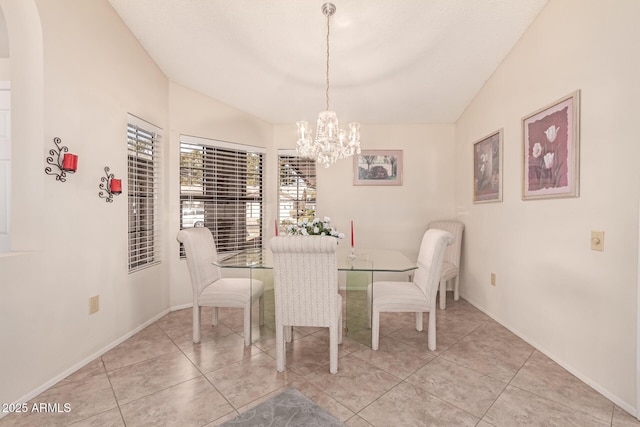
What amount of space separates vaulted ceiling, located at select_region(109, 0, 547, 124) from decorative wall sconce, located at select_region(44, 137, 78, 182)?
137 cm

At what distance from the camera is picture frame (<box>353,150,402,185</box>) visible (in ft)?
13.4

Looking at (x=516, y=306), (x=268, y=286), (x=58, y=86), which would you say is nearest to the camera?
(x=58, y=86)

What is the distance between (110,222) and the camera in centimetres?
242

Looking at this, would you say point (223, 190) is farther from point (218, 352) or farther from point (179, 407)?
point (179, 407)

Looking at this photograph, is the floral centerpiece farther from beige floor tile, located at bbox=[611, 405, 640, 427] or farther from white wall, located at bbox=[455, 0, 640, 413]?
beige floor tile, located at bbox=[611, 405, 640, 427]

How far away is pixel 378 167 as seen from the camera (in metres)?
4.09

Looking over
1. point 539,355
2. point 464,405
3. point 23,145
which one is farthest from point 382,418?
point 23,145

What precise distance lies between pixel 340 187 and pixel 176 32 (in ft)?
8.52

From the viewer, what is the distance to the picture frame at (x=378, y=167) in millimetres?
4078

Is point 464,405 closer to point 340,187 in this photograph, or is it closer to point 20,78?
point 340,187

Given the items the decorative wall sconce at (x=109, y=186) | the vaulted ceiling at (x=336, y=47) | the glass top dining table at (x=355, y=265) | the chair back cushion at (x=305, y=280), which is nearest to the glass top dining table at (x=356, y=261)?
the glass top dining table at (x=355, y=265)

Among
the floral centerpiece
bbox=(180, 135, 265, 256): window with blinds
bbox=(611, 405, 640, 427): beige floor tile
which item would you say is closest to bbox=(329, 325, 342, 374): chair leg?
the floral centerpiece

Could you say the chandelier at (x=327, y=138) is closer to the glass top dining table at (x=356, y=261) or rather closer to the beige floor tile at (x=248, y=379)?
the glass top dining table at (x=356, y=261)

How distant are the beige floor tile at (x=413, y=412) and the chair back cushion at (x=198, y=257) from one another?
1638 millimetres
